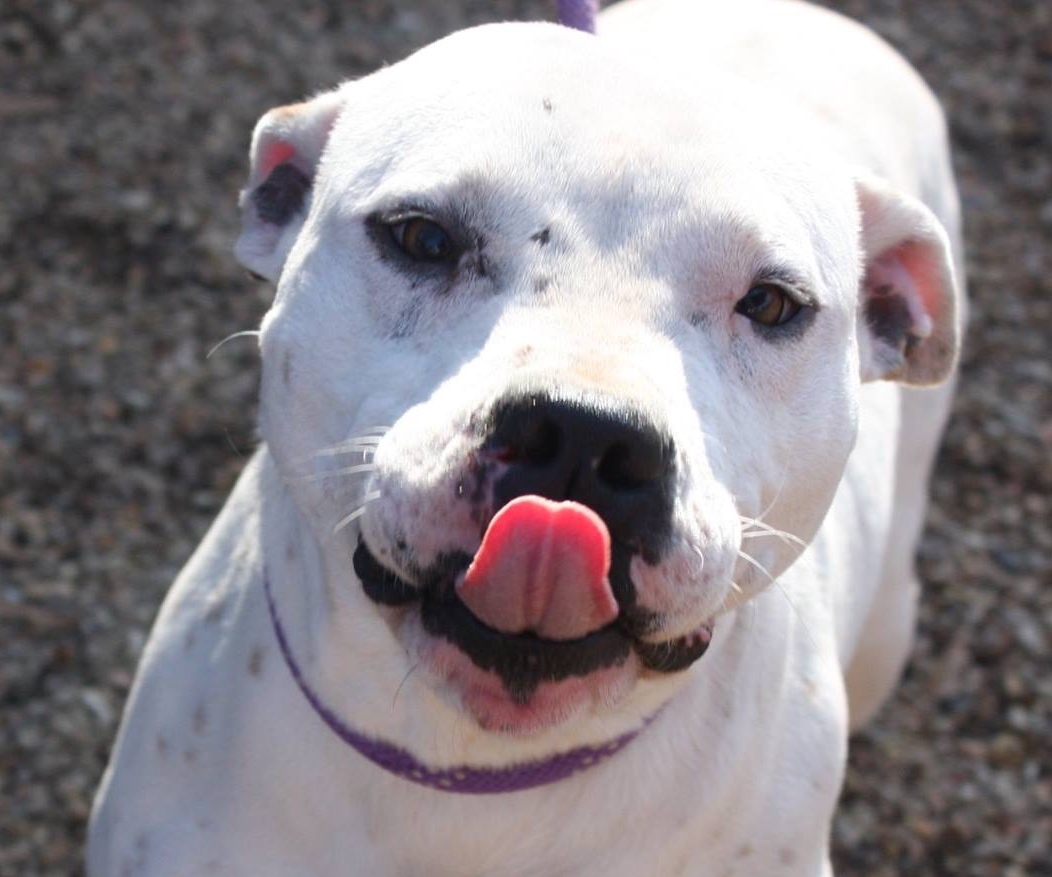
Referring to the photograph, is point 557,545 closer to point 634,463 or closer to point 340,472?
point 634,463

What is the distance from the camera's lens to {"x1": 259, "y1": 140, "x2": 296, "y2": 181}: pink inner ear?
103 inches

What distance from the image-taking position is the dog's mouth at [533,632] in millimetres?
1919

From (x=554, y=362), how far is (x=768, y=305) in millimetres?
483

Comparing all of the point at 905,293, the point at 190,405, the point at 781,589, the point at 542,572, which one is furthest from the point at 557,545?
the point at 190,405

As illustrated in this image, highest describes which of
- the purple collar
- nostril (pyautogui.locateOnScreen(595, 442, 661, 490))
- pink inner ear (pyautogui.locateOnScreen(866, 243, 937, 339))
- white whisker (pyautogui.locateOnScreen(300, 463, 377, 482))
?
nostril (pyautogui.locateOnScreen(595, 442, 661, 490))

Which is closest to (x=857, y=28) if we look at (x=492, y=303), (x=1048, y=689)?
(x=1048, y=689)

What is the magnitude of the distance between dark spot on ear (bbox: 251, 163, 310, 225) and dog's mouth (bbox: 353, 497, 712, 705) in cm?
86

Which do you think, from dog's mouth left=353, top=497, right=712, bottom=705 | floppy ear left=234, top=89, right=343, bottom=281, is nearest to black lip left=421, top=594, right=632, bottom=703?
dog's mouth left=353, top=497, right=712, bottom=705

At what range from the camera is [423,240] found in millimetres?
2193

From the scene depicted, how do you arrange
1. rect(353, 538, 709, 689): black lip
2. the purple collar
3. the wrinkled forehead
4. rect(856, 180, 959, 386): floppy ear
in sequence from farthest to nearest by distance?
rect(856, 180, 959, 386): floppy ear, the purple collar, the wrinkled forehead, rect(353, 538, 709, 689): black lip

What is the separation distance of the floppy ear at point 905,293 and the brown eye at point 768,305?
47 centimetres

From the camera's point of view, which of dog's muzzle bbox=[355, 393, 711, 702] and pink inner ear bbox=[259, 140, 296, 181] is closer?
dog's muzzle bbox=[355, 393, 711, 702]

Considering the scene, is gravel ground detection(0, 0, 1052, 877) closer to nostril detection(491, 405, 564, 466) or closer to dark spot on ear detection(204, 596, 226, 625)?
dark spot on ear detection(204, 596, 226, 625)

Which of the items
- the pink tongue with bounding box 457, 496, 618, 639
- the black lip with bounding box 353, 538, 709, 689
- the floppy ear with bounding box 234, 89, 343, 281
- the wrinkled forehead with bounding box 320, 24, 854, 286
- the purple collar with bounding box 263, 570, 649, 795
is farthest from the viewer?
the floppy ear with bounding box 234, 89, 343, 281
